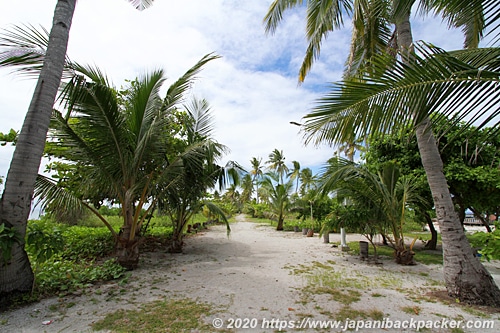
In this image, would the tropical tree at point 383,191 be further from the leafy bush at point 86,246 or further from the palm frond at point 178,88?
the leafy bush at point 86,246

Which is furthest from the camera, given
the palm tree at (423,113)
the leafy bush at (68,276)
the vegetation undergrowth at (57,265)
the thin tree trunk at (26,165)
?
the leafy bush at (68,276)

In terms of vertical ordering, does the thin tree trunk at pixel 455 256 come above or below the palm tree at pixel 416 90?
below

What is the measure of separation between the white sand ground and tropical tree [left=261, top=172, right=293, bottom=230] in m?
9.33

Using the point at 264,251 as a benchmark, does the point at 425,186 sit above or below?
above

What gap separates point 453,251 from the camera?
395 cm

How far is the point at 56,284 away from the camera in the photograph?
3955mm

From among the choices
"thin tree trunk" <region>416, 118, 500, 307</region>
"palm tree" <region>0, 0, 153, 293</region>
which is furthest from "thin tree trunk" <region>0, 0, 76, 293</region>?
"thin tree trunk" <region>416, 118, 500, 307</region>

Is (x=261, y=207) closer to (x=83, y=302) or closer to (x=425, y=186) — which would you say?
(x=425, y=186)

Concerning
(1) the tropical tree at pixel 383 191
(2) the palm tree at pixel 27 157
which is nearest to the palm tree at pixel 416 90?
(1) the tropical tree at pixel 383 191

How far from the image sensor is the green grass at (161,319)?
2.86 m

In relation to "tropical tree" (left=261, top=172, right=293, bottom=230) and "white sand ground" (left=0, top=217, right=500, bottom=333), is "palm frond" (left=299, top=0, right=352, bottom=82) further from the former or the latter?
"tropical tree" (left=261, top=172, right=293, bottom=230)

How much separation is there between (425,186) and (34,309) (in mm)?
8976

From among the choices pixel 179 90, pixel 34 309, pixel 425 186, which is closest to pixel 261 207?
pixel 425 186

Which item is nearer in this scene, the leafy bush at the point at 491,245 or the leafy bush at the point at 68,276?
the leafy bush at the point at 491,245
